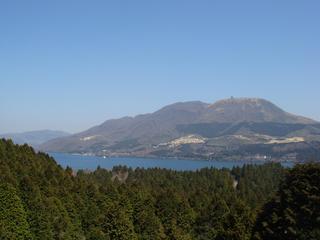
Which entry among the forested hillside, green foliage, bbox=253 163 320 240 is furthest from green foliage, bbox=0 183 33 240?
green foliage, bbox=253 163 320 240

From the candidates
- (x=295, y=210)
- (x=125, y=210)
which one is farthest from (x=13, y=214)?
(x=295, y=210)

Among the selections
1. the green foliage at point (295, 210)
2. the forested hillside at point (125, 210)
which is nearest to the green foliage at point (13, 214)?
the forested hillside at point (125, 210)

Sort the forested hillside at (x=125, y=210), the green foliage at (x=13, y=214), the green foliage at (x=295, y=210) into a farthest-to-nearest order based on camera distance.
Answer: the green foliage at (x=13, y=214) < the forested hillside at (x=125, y=210) < the green foliage at (x=295, y=210)

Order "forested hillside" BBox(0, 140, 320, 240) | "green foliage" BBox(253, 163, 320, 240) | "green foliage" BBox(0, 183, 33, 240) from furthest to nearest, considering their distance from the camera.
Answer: "green foliage" BBox(0, 183, 33, 240), "forested hillside" BBox(0, 140, 320, 240), "green foliage" BBox(253, 163, 320, 240)

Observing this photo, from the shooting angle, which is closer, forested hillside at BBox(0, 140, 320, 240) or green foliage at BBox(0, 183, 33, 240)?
forested hillside at BBox(0, 140, 320, 240)

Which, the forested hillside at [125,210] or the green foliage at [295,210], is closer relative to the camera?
the green foliage at [295,210]

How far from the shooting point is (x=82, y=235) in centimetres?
6250

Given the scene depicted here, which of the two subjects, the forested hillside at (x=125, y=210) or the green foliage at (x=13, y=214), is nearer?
the forested hillside at (x=125, y=210)

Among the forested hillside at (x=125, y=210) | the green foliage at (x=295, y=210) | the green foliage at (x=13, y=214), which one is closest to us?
the green foliage at (x=295, y=210)

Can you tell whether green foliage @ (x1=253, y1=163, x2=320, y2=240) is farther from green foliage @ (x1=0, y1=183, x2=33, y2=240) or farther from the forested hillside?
green foliage @ (x1=0, y1=183, x2=33, y2=240)

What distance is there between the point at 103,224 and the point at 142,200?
11339 mm

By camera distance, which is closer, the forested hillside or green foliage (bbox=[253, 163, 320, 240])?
green foliage (bbox=[253, 163, 320, 240])

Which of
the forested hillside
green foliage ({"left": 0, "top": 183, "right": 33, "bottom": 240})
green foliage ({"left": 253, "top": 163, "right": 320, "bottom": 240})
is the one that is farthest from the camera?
green foliage ({"left": 0, "top": 183, "right": 33, "bottom": 240})

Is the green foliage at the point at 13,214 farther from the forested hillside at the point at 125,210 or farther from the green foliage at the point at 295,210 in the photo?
the green foliage at the point at 295,210
